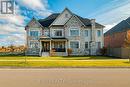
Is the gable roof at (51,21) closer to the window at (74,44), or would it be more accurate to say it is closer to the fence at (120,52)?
the window at (74,44)

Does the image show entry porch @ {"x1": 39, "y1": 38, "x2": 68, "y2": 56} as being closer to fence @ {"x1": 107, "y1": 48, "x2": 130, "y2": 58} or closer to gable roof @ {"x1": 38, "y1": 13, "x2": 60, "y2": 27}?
gable roof @ {"x1": 38, "y1": 13, "x2": 60, "y2": 27}

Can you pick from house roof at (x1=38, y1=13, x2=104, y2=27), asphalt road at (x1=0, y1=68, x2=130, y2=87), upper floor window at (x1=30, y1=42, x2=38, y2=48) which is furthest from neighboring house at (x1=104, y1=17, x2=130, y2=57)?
asphalt road at (x1=0, y1=68, x2=130, y2=87)

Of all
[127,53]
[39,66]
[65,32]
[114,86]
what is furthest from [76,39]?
[114,86]

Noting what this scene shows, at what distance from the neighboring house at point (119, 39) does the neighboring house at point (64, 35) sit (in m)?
5.03

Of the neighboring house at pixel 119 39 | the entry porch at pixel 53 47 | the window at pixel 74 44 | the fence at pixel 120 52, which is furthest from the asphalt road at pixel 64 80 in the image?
the window at pixel 74 44

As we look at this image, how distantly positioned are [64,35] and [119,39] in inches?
528

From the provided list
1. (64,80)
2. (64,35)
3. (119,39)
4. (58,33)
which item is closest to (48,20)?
(58,33)

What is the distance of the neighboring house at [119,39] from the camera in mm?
38781

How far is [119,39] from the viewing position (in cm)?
5262

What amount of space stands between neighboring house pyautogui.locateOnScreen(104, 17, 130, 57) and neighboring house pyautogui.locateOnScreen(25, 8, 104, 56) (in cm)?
503

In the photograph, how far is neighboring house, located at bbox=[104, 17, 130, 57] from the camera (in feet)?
127

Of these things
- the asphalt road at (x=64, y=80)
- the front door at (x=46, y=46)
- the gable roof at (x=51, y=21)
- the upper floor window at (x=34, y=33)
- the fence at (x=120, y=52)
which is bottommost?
the asphalt road at (x=64, y=80)

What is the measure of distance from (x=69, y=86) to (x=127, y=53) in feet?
95.4

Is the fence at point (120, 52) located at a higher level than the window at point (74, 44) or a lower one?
lower
